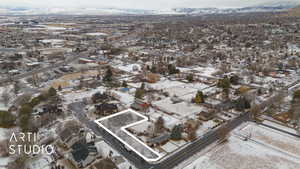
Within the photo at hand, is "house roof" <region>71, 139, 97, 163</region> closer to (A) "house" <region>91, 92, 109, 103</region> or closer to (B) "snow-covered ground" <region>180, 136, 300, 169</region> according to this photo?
(B) "snow-covered ground" <region>180, 136, 300, 169</region>

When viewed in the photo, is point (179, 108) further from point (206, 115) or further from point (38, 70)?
point (38, 70)

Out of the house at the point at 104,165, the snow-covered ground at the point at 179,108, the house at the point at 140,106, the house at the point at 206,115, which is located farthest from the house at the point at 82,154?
the house at the point at 206,115

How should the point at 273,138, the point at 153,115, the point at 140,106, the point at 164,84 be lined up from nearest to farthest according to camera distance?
the point at 273,138, the point at 153,115, the point at 140,106, the point at 164,84

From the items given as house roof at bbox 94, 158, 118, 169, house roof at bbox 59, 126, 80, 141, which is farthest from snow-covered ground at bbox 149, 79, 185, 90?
house roof at bbox 94, 158, 118, 169

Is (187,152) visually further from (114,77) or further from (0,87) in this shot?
(0,87)

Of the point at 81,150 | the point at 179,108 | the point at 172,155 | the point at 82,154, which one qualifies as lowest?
the point at 172,155

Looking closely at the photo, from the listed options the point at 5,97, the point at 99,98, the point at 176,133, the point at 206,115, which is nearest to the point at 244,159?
the point at 176,133

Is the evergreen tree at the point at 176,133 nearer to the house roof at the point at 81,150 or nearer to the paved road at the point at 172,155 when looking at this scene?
the paved road at the point at 172,155
